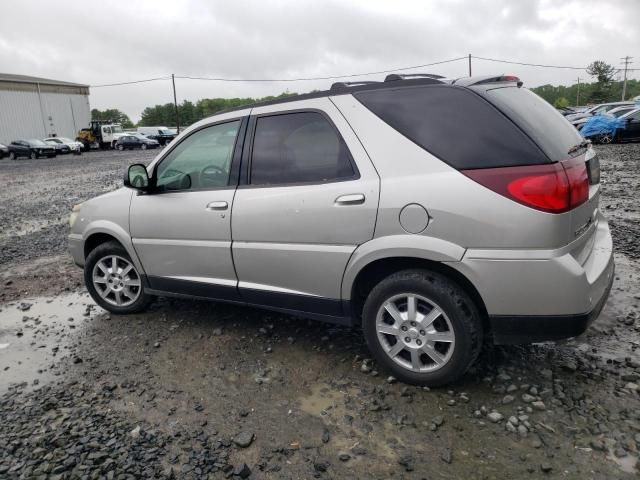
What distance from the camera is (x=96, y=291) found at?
4.78 metres

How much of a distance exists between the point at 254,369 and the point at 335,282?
909 millimetres

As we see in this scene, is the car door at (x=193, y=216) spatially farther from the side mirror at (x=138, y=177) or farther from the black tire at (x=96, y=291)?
the black tire at (x=96, y=291)

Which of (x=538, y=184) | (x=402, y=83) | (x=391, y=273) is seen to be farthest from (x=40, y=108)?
(x=538, y=184)

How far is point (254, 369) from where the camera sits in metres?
3.59

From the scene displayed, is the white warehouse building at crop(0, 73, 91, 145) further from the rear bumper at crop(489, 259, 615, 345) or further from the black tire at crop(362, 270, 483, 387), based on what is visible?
the rear bumper at crop(489, 259, 615, 345)

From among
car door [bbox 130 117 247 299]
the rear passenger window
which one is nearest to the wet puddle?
car door [bbox 130 117 247 299]

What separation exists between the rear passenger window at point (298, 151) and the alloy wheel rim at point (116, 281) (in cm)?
177

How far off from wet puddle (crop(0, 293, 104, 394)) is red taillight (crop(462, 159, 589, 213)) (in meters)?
3.36

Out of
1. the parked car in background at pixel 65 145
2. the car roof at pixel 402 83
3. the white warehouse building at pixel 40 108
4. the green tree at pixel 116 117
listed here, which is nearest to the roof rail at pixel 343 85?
the car roof at pixel 402 83

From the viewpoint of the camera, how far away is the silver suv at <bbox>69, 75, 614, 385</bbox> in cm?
272

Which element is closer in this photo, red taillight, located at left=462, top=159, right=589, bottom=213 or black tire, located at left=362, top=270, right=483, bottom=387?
red taillight, located at left=462, top=159, right=589, bottom=213

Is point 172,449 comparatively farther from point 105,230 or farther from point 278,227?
point 105,230

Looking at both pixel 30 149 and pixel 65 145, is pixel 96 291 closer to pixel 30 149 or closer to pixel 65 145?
pixel 30 149

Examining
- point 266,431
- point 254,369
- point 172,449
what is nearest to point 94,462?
point 172,449
